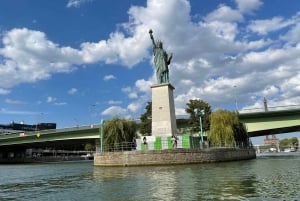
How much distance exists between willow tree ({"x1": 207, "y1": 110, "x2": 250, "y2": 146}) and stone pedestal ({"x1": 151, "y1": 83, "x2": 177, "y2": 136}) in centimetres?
1212

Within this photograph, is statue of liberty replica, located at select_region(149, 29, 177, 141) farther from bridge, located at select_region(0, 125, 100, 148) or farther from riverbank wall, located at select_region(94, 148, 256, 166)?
bridge, located at select_region(0, 125, 100, 148)

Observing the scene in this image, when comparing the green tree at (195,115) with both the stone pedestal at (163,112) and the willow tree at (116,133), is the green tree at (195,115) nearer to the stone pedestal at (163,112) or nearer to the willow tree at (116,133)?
the willow tree at (116,133)

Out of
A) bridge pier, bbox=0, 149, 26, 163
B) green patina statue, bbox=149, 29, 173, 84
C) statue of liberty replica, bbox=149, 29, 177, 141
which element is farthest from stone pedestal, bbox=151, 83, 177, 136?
bridge pier, bbox=0, 149, 26, 163

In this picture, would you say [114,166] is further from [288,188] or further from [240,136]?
[288,188]

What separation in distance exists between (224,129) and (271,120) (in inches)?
496

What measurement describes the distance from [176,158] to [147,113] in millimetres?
37417

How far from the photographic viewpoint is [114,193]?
19.3 m

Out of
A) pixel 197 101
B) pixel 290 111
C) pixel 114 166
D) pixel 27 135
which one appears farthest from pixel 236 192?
pixel 27 135

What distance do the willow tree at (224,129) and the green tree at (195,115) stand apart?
33.3 ft

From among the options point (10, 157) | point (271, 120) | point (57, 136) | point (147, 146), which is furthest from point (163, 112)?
point (10, 157)

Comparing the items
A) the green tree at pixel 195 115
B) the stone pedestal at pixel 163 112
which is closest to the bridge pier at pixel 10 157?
the green tree at pixel 195 115

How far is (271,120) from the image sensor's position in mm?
66875

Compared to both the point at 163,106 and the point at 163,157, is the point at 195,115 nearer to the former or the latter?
the point at 163,106

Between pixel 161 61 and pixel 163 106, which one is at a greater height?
pixel 161 61
